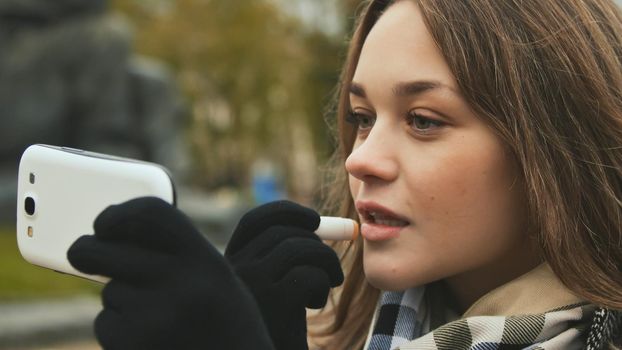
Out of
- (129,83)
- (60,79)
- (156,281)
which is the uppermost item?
(156,281)

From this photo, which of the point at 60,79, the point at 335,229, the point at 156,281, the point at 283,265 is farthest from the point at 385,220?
the point at 60,79

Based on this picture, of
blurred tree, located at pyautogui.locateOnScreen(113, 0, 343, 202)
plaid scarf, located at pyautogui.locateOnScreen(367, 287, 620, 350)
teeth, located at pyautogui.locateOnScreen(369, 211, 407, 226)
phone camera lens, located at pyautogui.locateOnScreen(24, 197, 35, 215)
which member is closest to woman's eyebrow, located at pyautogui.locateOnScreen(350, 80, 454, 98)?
teeth, located at pyautogui.locateOnScreen(369, 211, 407, 226)

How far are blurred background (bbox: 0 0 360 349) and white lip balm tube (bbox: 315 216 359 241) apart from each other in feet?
2.63

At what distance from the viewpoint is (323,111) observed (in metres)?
2.70

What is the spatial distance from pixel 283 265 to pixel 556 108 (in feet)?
2.22

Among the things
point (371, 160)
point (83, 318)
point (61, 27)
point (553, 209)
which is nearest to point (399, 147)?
point (371, 160)

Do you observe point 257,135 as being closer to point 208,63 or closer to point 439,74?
point 208,63

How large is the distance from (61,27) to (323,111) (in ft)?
34.7

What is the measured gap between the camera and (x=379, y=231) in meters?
1.89

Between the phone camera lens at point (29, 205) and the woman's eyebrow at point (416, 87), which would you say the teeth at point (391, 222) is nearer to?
the woman's eyebrow at point (416, 87)

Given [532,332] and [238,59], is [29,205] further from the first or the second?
[238,59]

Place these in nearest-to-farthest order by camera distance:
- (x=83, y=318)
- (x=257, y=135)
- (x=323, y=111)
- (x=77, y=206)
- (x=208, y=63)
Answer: (x=77, y=206) < (x=323, y=111) < (x=83, y=318) < (x=208, y=63) < (x=257, y=135)

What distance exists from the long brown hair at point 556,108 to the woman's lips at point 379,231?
28 centimetres

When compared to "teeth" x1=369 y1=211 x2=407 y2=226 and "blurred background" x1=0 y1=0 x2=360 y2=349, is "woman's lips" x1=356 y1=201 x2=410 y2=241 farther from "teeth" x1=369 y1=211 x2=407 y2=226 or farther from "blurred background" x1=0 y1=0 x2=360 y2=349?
"blurred background" x1=0 y1=0 x2=360 y2=349
